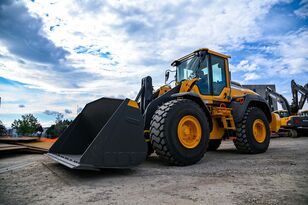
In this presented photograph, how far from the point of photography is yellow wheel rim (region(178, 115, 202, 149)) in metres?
4.27

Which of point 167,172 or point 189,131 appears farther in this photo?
point 189,131

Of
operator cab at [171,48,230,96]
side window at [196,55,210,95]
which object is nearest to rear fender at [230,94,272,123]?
operator cab at [171,48,230,96]

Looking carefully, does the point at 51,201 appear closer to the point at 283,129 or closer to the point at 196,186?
the point at 196,186

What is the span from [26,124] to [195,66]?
27.6 metres

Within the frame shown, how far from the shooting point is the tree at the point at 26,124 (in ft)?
86.0

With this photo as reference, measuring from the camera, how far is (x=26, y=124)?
2797cm

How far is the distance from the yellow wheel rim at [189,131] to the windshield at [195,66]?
156cm

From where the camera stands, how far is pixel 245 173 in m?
3.56

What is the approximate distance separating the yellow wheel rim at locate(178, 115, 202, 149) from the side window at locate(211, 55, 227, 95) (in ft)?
5.51

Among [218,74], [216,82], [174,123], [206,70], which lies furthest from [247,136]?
[174,123]

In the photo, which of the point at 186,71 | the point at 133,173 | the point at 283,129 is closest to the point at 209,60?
the point at 186,71

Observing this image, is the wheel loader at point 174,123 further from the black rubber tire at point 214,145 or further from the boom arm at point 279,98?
the boom arm at point 279,98

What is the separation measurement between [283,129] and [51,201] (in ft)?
50.5

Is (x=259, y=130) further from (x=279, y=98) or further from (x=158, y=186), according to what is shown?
(x=279, y=98)
